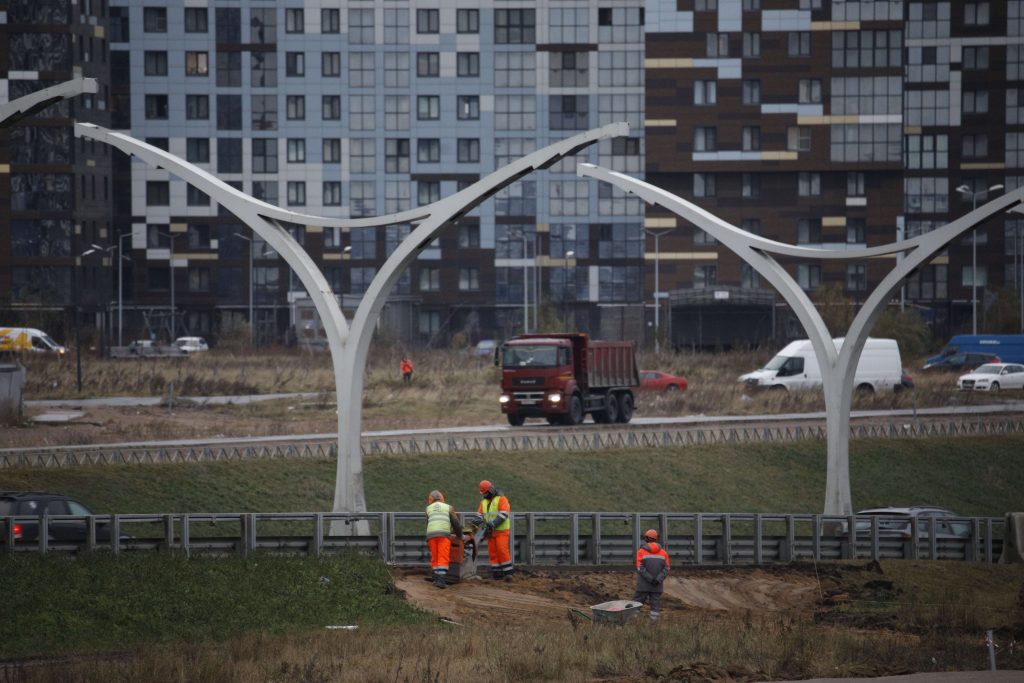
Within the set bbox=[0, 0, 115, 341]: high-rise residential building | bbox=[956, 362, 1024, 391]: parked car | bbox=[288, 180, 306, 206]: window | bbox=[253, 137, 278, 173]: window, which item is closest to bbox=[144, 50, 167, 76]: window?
bbox=[0, 0, 115, 341]: high-rise residential building

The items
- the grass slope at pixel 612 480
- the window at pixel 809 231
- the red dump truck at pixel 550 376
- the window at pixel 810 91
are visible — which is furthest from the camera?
the window at pixel 809 231

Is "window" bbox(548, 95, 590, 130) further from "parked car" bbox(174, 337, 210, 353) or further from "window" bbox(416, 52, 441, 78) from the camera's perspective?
"parked car" bbox(174, 337, 210, 353)

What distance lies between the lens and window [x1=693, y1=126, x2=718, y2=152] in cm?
10194

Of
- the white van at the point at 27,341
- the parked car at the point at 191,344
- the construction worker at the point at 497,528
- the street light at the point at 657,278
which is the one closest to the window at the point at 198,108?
the parked car at the point at 191,344

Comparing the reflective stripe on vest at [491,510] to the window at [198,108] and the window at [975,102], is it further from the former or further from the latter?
the window at [975,102]

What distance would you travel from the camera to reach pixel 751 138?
102375mm

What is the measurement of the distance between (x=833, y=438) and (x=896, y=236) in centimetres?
7582

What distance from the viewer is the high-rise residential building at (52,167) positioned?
95.5 metres

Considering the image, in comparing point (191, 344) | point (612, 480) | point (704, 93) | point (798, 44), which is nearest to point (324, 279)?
point (612, 480)

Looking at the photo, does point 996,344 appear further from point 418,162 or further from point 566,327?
point 418,162

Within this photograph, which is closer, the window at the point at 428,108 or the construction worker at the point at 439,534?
the construction worker at the point at 439,534

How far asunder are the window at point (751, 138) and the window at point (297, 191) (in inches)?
1056

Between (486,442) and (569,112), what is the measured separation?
6153cm

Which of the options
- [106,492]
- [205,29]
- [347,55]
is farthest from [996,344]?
[106,492]
